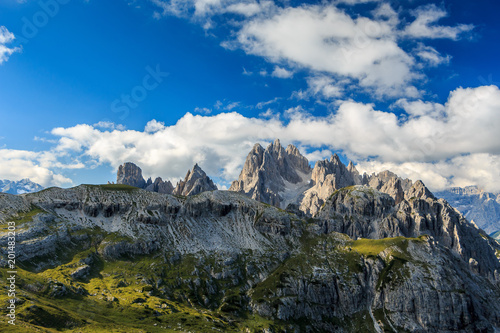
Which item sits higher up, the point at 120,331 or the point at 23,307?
the point at 23,307

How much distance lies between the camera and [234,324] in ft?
655

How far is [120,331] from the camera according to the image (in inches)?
5876

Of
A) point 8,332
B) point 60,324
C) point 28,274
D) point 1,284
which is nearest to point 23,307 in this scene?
point 60,324

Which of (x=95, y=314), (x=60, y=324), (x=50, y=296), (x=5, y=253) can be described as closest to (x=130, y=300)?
(x=95, y=314)

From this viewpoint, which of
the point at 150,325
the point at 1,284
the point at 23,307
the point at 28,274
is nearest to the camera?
the point at 23,307

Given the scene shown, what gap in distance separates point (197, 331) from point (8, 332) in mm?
88129

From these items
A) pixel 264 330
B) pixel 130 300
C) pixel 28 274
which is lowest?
pixel 264 330

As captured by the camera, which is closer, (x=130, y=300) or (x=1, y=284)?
(x=1, y=284)

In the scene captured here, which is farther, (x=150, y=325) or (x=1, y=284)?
(x=150, y=325)

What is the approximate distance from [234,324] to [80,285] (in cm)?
9774

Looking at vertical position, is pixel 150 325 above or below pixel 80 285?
below

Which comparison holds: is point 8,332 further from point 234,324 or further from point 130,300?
point 234,324

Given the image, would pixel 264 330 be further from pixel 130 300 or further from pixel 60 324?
pixel 60 324

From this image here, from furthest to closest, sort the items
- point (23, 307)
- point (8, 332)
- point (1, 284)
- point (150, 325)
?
point (150, 325)
point (1, 284)
point (23, 307)
point (8, 332)
